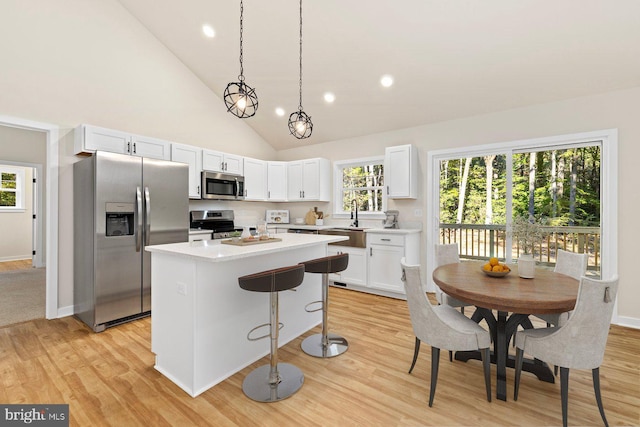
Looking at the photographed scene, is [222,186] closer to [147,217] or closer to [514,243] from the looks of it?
[147,217]

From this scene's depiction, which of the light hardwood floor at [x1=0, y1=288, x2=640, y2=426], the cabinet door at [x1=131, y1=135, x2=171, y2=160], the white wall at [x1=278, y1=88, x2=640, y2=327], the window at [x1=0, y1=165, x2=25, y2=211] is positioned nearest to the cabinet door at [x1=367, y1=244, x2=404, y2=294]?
the white wall at [x1=278, y1=88, x2=640, y2=327]

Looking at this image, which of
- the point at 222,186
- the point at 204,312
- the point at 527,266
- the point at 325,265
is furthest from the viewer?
the point at 222,186

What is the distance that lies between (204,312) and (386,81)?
11.5 ft

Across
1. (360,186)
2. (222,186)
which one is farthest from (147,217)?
(360,186)

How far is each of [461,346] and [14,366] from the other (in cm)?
337

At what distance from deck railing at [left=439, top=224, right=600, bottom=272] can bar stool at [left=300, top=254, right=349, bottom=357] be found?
205 cm

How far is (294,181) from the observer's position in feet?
18.3

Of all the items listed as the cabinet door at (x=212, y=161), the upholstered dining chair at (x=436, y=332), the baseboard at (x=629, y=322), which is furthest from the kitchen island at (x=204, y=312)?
the baseboard at (x=629, y=322)

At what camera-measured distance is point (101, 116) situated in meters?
3.72

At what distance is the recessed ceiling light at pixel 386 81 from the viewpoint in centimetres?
384

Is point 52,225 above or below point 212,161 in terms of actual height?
below

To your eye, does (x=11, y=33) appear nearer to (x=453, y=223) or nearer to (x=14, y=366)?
(x=14, y=366)

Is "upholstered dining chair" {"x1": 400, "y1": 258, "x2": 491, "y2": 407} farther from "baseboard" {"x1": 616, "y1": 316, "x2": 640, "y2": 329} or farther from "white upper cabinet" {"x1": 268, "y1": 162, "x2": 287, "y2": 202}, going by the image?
"white upper cabinet" {"x1": 268, "y1": 162, "x2": 287, "y2": 202}

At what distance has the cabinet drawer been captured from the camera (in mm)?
4121
